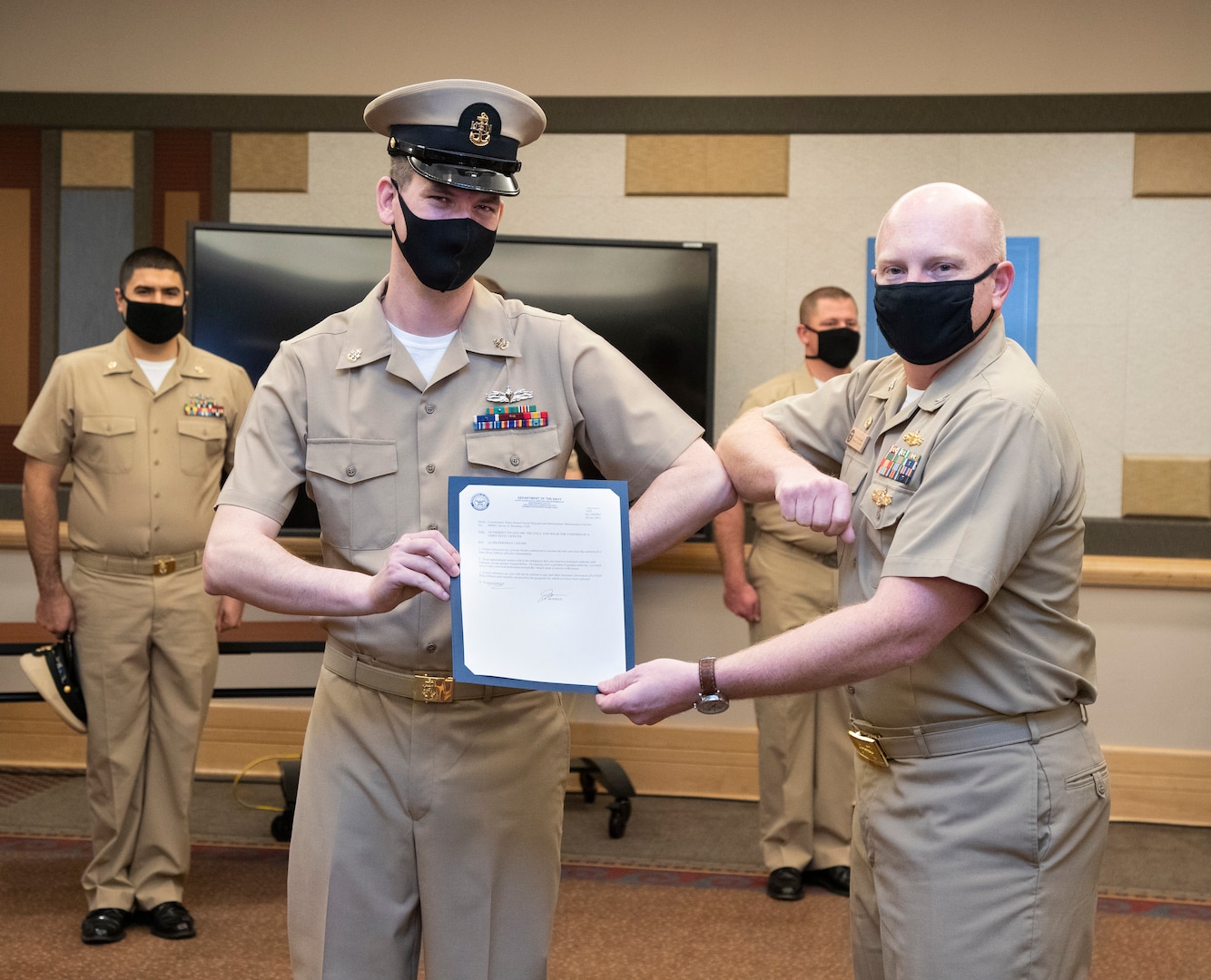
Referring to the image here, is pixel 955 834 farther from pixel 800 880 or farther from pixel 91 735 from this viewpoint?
pixel 91 735

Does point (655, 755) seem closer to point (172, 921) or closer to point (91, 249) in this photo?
point (172, 921)

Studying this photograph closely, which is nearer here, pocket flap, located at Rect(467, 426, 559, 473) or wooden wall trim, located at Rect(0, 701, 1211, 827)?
pocket flap, located at Rect(467, 426, 559, 473)

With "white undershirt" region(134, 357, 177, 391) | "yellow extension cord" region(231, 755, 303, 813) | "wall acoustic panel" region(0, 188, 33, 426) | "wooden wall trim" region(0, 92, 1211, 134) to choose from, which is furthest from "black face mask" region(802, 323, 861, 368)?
"wall acoustic panel" region(0, 188, 33, 426)

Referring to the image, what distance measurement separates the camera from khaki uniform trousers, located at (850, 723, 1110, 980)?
1656 mm

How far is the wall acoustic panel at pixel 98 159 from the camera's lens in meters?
5.02

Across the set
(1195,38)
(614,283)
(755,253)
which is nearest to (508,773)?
(614,283)

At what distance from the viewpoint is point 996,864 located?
1667 mm

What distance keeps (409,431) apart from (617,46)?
11.4 feet

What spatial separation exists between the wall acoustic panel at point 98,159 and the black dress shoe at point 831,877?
3785 mm

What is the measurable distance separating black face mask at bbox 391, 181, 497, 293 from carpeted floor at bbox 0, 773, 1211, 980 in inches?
84.9

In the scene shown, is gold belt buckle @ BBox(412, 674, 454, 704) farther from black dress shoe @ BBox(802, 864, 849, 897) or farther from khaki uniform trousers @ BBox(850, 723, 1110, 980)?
black dress shoe @ BBox(802, 864, 849, 897)

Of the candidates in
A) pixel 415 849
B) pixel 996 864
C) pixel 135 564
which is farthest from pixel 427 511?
pixel 135 564

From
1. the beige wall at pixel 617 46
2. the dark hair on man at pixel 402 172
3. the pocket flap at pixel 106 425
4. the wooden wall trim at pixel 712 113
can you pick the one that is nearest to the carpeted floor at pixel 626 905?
the pocket flap at pixel 106 425

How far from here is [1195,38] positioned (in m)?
4.64
